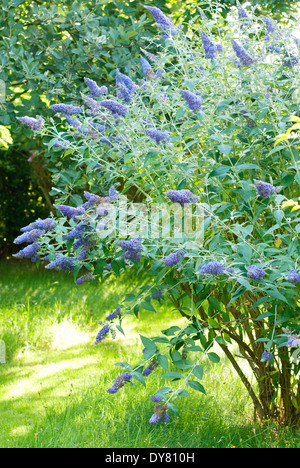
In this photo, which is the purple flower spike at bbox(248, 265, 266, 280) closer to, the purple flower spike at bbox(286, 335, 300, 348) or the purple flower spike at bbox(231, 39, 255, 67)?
the purple flower spike at bbox(286, 335, 300, 348)

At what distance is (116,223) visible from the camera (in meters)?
2.39

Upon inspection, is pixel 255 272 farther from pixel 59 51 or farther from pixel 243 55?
pixel 59 51

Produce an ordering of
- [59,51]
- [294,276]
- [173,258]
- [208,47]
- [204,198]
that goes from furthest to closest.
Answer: [59,51] < [204,198] < [208,47] < [173,258] < [294,276]

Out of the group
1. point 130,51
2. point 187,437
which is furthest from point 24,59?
point 187,437

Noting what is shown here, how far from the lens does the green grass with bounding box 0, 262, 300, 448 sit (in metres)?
3.08

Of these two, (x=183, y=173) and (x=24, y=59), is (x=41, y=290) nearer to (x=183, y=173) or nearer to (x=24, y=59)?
(x=24, y=59)

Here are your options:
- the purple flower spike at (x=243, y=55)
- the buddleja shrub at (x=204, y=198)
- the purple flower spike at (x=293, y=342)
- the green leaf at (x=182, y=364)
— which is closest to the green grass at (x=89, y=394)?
the buddleja shrub at (x=204, y=198)

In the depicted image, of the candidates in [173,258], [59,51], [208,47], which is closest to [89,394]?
[173,258]

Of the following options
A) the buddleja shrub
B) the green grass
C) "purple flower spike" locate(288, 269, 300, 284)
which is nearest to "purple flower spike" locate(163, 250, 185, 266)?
the buddleja shrub

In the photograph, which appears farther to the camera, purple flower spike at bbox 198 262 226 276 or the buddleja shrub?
the buddleja shrub

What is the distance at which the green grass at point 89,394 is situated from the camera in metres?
3.08

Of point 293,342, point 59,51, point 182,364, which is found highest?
point 59,51

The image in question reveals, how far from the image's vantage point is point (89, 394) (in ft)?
12.2
